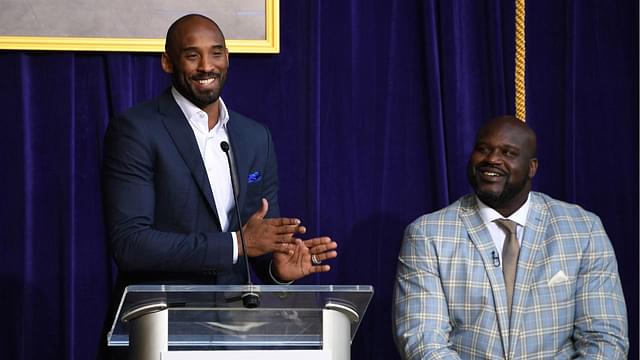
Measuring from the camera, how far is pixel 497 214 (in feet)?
11.0

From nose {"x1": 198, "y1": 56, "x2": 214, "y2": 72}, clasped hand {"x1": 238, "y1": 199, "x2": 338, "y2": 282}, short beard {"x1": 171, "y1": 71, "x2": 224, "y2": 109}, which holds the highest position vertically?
nose {"x1": 198, "y1": 56, "x2": 214, "y2": 72}

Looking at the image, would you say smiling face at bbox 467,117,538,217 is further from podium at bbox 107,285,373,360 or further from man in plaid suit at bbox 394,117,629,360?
podium at bbox 107,285,373,360

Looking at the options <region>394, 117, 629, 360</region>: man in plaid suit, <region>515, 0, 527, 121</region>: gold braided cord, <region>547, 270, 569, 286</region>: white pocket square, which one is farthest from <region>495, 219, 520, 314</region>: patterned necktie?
<region>515, 0, 527, 121</region>: gold braided cord

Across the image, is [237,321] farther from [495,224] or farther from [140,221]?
[495,224]

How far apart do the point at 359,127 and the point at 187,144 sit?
53.7 inches

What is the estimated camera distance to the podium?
202 centimetres

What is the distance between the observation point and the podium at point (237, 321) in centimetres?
202

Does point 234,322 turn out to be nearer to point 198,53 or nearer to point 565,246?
point 198,53

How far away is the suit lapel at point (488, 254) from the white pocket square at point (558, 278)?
151 millimetres

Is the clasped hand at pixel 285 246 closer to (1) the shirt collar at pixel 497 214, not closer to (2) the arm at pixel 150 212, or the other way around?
(2) the arm at pixel 150 212

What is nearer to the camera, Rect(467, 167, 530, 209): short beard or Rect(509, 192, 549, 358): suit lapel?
Rect(509, 192, 549, 358): suit lapel

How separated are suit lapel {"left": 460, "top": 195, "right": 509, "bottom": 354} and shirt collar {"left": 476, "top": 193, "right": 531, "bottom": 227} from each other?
15mm

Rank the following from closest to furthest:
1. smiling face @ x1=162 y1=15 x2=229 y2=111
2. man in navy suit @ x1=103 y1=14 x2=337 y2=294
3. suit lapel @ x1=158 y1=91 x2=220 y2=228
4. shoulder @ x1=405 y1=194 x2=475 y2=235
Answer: man in navy suit @ x1=103 y1=14 x2=337 y2=294
suit lapel @ x1=158 y1=91 x2=220 y2=228
smiling face @ x1=162 y1=15 x2=229 y2=111
shoulder @ x1=405 y1=194 x2=475 y2=235

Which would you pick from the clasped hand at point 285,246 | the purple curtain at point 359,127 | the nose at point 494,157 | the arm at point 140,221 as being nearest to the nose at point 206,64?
the arm at point 140,221
